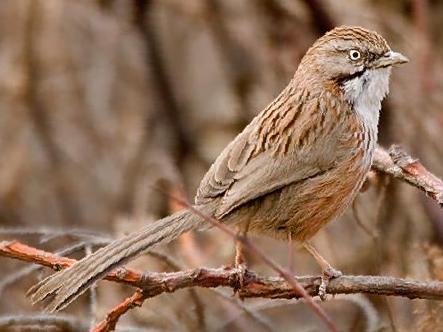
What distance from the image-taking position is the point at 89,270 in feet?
14.5

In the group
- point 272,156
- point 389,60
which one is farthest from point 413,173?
point 389,60

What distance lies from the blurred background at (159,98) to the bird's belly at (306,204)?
6.40 ft

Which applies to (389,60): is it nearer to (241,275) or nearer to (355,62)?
(355,62)

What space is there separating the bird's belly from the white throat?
1.10 feet

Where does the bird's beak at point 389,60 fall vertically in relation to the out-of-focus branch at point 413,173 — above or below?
above

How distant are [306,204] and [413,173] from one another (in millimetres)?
491

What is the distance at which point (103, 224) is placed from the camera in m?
8.95

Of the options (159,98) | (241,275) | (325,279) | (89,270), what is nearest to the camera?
(89,270)

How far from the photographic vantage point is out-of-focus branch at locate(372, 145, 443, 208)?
485 cm

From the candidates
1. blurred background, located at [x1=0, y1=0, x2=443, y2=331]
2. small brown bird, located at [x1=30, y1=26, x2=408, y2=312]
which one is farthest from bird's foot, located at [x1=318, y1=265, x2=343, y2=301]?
blurred background, located at [x1=0, y1=0, x2=443, y2=331]

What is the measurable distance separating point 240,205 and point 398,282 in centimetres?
90

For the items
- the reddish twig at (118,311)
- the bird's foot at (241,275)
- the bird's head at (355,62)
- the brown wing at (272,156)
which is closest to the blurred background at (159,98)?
the bird's head at (355,62)

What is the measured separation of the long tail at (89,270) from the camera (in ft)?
14.2

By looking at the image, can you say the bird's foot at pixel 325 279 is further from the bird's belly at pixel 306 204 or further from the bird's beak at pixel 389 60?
the bird's beak at pixel 389 60
